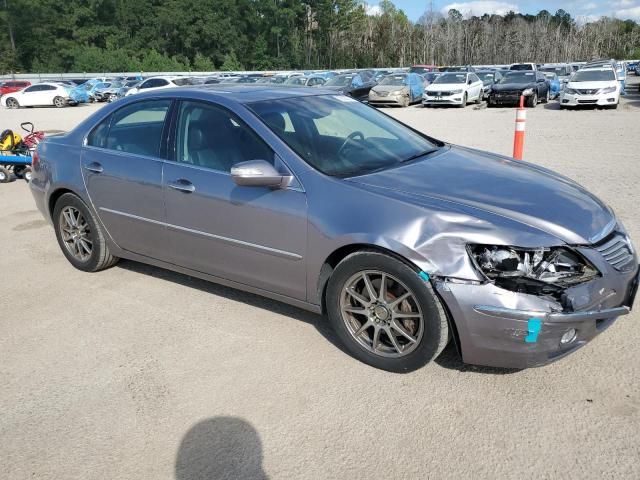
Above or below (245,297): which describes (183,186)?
above

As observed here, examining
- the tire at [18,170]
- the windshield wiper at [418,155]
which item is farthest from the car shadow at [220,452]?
the tire at [18,170]

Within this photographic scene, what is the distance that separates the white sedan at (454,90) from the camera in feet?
80.2

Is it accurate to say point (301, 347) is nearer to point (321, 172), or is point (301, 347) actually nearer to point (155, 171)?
point (321, 172)

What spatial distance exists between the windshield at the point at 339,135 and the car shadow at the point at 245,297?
1.12 meters

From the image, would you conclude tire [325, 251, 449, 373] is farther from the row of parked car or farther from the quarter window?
the row of parked car

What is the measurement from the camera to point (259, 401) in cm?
319

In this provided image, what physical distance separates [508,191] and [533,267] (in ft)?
2.12

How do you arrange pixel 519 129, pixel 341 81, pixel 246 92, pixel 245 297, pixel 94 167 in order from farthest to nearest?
pixel 341 81
pixel 519 129
pixel 94 167
pixel 245 297
pixel 246 92

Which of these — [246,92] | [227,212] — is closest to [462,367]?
[227,212]

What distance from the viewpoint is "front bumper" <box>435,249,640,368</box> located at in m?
2.91

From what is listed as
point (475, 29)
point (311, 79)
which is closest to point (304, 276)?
point (311, 79)

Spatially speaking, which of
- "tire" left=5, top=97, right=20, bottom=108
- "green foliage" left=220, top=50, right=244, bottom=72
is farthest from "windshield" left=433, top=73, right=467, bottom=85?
"green foliage" left=220, top=50, right=244, bottom=72

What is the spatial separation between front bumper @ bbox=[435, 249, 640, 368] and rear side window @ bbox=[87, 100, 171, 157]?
8.43 feet

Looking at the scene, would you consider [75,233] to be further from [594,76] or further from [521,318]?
[594,76]
